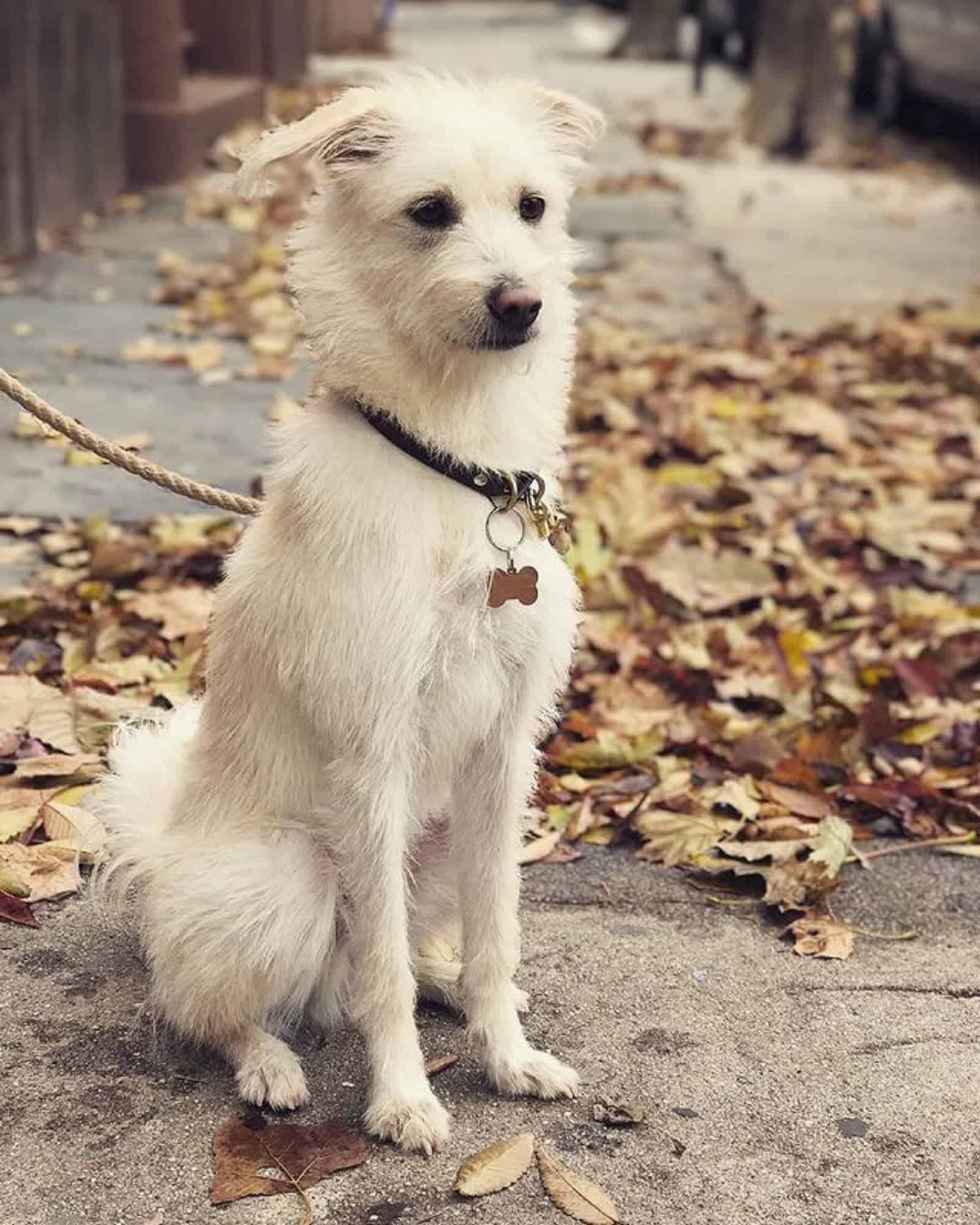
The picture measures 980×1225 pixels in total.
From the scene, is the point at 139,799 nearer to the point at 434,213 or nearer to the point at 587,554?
the point at 434,213

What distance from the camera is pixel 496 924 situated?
3074mm

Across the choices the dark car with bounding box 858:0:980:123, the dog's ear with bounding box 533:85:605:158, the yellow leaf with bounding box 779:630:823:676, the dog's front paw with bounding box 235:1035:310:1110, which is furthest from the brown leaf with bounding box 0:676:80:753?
the dark car with bounding box 858:0:980:123

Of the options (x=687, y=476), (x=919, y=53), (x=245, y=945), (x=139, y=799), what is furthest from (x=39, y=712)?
(x=919, y=53)

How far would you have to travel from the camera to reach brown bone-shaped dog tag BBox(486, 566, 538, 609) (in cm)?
284

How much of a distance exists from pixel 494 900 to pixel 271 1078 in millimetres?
491

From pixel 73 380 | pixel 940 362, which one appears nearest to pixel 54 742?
pixel 73 380

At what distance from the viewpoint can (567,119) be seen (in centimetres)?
306

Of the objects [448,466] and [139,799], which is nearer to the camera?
[448,466]

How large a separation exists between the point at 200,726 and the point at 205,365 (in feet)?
14.6

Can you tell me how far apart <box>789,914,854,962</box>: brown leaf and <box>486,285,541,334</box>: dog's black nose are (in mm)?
1538

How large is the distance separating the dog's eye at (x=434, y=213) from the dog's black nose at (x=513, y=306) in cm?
16

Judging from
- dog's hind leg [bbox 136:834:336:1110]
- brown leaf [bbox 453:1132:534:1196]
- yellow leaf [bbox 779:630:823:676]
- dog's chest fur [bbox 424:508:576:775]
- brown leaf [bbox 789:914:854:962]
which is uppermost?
dog's chest fur [bbox 424:508:576:775]

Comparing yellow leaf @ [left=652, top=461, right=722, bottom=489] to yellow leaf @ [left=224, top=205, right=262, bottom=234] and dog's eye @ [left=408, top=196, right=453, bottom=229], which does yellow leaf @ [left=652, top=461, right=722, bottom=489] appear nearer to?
dog's eye @ [left=408, top=196, right=453, bottom=229]

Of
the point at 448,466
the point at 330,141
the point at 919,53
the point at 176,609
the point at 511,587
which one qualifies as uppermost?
the point at 330,141
